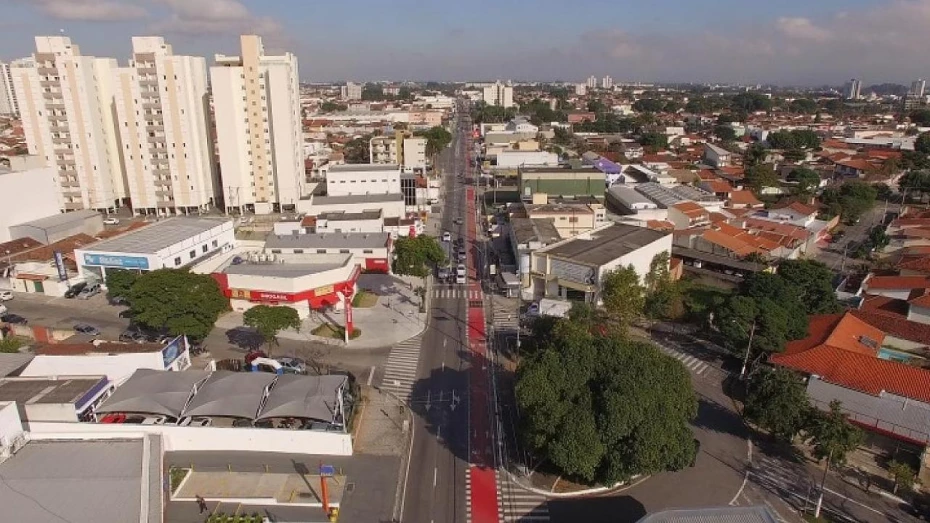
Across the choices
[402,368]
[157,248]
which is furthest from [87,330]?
[402,368]

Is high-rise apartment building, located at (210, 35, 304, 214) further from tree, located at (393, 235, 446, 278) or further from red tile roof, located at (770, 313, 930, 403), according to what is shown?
red tile roof, located at (770, 313, 930, 403)

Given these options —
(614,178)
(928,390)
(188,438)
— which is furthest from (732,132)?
(188,438)

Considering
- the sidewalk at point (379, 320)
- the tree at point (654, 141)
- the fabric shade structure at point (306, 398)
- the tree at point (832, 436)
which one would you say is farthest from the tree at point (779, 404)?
the tree at point (654, 141)

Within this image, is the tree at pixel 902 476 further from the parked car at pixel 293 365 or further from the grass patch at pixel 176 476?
the grass patch at pixel 176 476

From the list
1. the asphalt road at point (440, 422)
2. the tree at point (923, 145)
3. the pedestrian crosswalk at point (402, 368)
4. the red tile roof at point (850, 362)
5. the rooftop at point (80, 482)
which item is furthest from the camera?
the tree at point (923, 145)

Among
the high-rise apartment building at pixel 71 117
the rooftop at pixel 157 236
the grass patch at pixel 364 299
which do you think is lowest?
the grass patch at pixel 364 299

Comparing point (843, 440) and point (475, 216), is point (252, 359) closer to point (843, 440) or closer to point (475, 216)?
point (843, 440)

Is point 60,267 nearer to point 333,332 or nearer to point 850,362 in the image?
point 333,332
